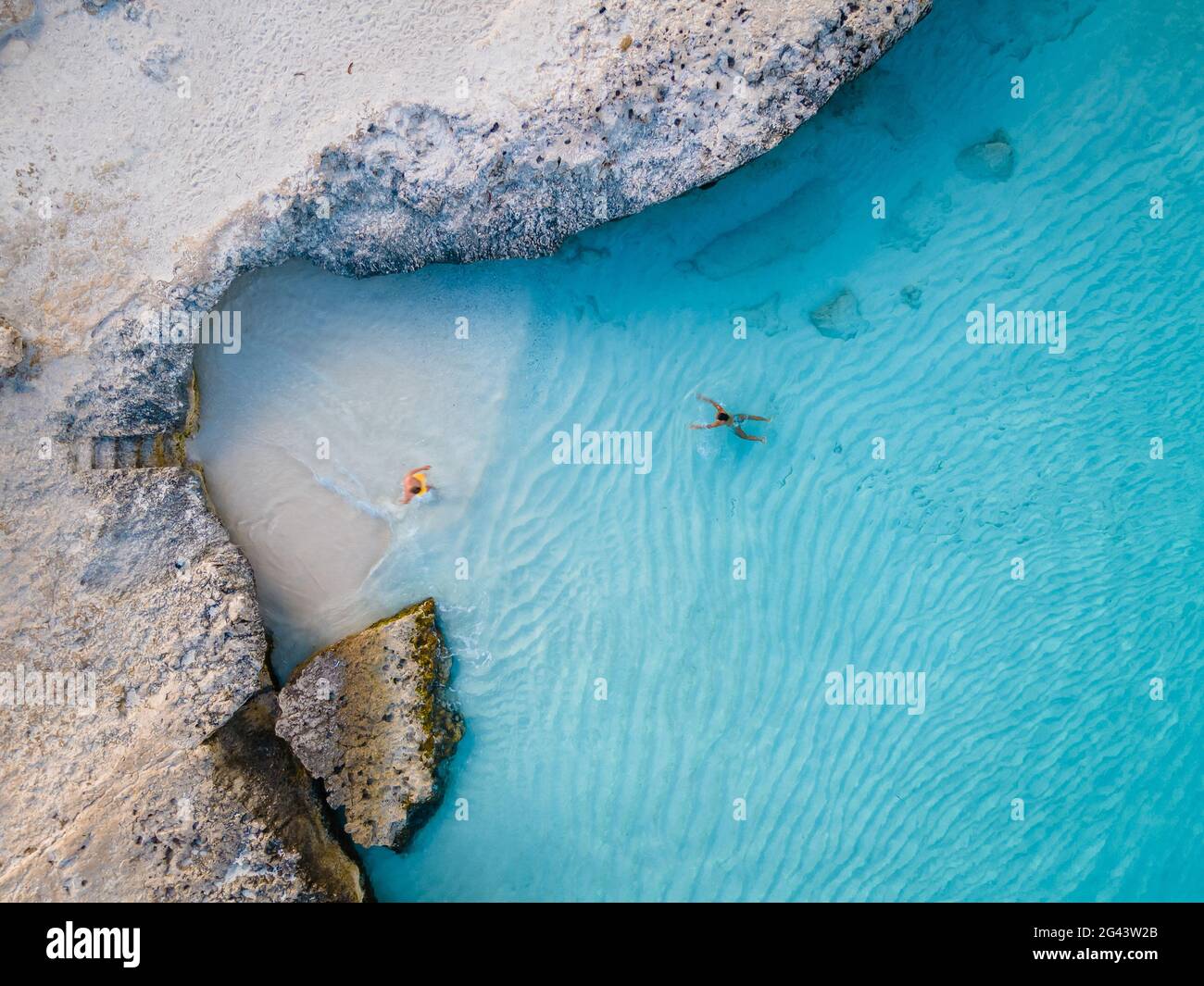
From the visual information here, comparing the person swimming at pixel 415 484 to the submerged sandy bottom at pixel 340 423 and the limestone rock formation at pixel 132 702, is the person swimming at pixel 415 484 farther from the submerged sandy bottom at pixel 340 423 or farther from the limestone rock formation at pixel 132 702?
the limestone rock formation at pixel 132 702

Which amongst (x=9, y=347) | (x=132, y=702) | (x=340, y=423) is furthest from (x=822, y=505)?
(x=9, y=347)

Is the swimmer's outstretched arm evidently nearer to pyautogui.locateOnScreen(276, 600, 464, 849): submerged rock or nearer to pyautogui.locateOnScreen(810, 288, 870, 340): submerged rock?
pyautogui.locateOnScreen(810, 288, 870, 340): submerged rock

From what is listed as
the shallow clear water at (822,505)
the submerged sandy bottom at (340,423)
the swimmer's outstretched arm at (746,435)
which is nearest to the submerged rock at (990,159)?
the shallow clear water at (822,505)

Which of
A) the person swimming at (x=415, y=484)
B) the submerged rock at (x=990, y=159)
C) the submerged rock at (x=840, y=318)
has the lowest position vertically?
the person swimming at (x=415, y=484)

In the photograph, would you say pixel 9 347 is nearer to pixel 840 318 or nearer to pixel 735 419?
pixel 735 419

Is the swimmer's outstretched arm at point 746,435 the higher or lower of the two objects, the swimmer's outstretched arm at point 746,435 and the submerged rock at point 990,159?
the lower

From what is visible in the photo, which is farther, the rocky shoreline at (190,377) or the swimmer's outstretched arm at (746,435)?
the swimmer's outstretched arm at (746,435)
